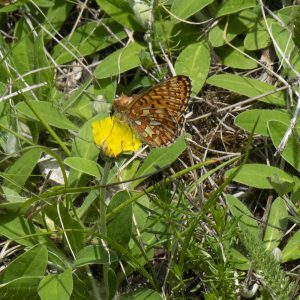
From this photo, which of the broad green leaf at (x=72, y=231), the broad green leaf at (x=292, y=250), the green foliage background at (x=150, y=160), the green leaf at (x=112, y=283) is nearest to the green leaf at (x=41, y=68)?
the green foliage background at (x=150, y=160)

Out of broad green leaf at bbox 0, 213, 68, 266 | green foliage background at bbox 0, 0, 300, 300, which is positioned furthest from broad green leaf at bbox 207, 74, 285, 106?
broad green leaf at bbox 0, 213, 68, 266

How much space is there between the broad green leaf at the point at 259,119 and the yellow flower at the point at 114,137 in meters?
0.46

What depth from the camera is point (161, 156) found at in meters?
2.73

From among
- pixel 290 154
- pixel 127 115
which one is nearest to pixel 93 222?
pixel 127 115

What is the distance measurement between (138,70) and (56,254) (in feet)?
3.20

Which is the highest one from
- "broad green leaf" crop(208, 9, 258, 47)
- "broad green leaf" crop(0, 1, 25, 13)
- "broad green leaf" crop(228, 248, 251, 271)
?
"broad green leaf" crop(0, 1, 25, 13)

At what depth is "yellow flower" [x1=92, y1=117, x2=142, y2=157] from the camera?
2275 mm

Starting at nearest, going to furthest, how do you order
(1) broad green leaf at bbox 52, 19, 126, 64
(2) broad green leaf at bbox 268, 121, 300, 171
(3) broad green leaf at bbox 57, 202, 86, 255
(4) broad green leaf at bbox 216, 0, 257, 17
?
(3) broad green leaf at bbox 57, 202, 86, 255 → (2) broad green leaf at bbox 268, 121, 300, 171 → (4) broad green leaf at bbox 216, 0, 257, 17 → (1) broad green leaf at bbox 52, 19, 126, 64

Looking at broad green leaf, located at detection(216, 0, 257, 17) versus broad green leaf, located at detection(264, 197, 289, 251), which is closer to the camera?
broad green leaf, located at detection(264, 197, 289, 251)

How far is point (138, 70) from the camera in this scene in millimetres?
3092

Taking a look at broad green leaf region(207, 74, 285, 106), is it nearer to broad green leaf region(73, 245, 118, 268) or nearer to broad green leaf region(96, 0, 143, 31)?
broad green leaf region(96, 0, 143, 31)

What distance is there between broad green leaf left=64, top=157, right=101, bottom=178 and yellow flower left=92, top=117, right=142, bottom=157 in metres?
0.18

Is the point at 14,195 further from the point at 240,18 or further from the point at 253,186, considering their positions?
the point at 240,18

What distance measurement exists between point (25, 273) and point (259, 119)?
1055mm
